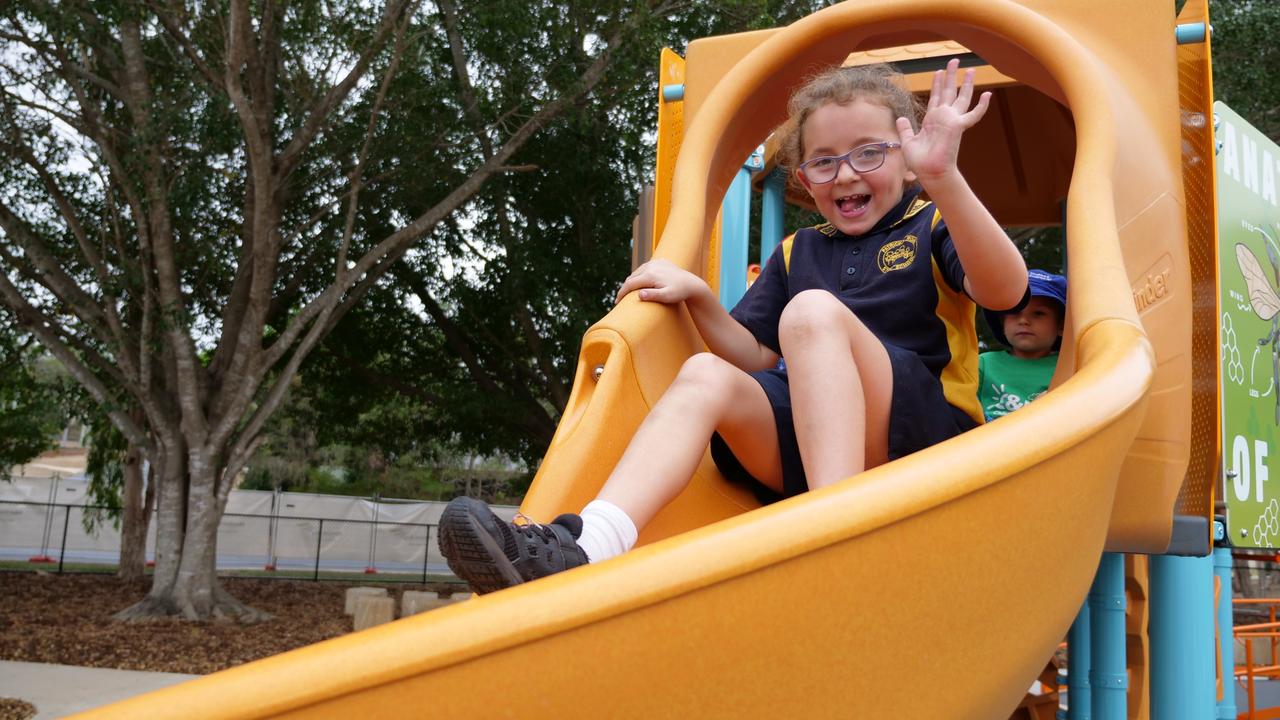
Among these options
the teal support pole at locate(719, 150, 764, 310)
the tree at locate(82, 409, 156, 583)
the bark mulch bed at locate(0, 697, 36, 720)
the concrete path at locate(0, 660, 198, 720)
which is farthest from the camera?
the tree at locate(82, 409, 156, 583)

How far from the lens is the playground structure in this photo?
0.96 m

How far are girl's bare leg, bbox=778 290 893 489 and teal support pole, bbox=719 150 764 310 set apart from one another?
2.02 metres

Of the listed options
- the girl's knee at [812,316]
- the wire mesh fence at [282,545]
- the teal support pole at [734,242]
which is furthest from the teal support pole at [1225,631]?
the wire mesh fence at [282,545]

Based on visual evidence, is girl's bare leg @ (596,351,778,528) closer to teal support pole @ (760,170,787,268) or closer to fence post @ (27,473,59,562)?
teal support pole @ (760,170,787,268)

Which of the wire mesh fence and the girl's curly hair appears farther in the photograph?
the wire mesh fence

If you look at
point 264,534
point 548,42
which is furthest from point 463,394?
point 264,534

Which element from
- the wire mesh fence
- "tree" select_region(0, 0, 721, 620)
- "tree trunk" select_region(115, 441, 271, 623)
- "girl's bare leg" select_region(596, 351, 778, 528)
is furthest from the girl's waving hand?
the wire mesh fence

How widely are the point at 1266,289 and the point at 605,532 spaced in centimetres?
284

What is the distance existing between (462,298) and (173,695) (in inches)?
452

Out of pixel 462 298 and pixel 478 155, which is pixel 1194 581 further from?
pixel 462 298

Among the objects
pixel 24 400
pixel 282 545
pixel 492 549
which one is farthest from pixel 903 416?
pixel 282 545

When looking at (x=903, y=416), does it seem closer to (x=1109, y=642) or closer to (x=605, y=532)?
(x=605, y=532)

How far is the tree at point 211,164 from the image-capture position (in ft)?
28.8

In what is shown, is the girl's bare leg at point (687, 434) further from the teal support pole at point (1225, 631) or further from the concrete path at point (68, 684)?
the concrete path at point (68, 684)
